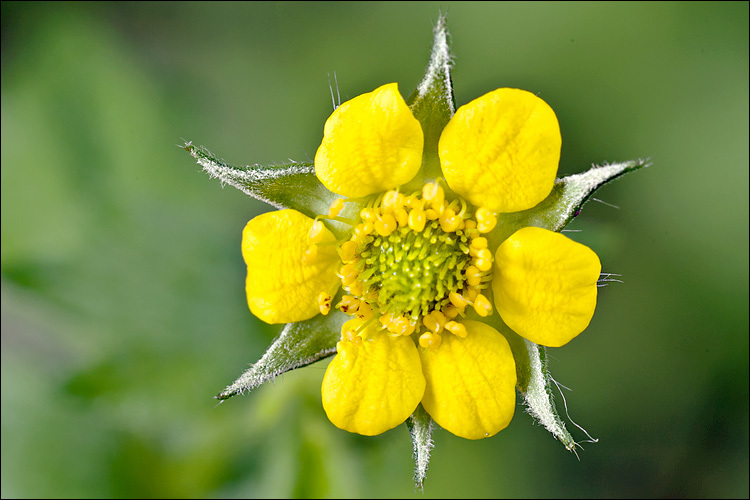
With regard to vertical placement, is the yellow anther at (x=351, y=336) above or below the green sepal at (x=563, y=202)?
below

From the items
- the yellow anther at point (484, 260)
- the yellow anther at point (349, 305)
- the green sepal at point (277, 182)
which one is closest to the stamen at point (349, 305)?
the yellow anther at point (349, 305)

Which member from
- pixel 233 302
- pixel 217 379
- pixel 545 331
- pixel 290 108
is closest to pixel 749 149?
pixel 545 331

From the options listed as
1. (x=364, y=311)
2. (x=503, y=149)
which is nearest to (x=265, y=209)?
(x=364, y=311)

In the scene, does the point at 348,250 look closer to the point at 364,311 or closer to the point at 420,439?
the point at 364,311

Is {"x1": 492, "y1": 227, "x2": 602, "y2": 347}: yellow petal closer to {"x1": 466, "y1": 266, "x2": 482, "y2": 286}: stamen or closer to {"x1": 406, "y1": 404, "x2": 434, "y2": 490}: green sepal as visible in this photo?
{"x1": 466, "y1": 266, "x2": 482, "y2": 286}: stamen

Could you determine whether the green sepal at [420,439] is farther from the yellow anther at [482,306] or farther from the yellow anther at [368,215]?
the yellow anther at [368,215]

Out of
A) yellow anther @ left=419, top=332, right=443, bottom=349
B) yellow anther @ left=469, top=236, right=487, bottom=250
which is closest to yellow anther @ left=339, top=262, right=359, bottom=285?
yellow anther @ left=419, top=332, right=443, bottom=349
